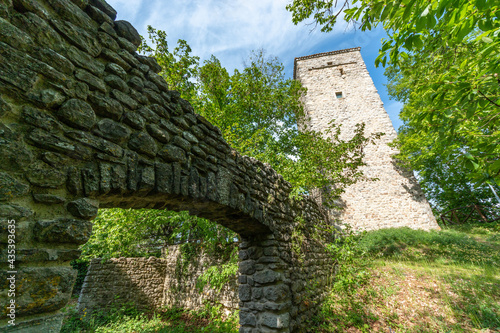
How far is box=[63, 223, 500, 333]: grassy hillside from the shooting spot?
3.82 m

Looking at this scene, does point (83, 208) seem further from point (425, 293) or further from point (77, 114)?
point (425, 293)

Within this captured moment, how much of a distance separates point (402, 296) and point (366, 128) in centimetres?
808

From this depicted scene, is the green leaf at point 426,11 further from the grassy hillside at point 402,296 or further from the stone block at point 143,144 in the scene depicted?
the grassy hillside at point 402,296

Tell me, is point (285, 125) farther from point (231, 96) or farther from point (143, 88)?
point (143, 88)

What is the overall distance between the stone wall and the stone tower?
6.19m

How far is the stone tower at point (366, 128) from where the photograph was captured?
9047 millimetres

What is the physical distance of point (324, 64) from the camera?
12820mm

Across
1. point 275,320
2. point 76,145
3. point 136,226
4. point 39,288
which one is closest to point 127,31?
point 76,145

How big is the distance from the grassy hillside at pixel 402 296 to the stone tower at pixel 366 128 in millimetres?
1537

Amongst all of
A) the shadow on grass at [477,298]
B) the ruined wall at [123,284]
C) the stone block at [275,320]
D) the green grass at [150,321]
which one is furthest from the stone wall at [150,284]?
the shadow on grass at [477,298]

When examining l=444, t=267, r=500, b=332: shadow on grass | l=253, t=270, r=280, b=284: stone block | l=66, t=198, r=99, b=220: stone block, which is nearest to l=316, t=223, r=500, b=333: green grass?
l=444, t=267, r=500, b=332: shadow on grass

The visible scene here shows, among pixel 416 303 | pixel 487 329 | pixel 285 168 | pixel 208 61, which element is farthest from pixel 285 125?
pixel 487 329

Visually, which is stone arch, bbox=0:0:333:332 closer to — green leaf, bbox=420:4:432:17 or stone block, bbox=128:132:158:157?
stone block, bbox=128:132:158:157

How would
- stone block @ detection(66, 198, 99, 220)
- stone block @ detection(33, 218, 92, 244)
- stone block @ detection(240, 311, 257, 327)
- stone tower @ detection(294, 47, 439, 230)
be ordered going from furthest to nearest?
1. stone tower @ detection(294, 47, 439, 230)
2. stone block @ detection(240, 311, 257, 327)
3. stone block @ detection(66, 198, 99, 220)
4. stone block @ detection(33, 218, 92, 244)
